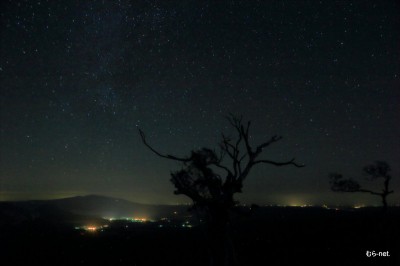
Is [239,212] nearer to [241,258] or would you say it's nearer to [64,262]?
[241,258]

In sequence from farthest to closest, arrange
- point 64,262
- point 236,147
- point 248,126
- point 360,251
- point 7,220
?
1. point 7,220
2. point 64,262
3. point 360,251
4. point 236,147
5. point 248,126

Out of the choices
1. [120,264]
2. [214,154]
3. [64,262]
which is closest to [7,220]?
[64,262]

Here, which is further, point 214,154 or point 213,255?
point 214,154

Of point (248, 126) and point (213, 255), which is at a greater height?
point (248, 126)

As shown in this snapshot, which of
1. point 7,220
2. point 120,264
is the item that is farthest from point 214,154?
point 7,220

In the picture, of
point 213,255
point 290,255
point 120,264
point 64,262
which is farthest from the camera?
point 64,262

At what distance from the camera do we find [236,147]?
11594 millimetres

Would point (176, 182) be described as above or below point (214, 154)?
below

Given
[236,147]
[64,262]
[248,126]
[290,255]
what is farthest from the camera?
[64,262]

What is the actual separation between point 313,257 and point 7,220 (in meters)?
137

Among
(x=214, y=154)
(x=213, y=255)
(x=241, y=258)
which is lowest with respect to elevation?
(x=241, y=258)

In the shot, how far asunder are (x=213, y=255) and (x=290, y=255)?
66.1ft

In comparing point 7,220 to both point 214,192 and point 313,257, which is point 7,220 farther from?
point 214,192

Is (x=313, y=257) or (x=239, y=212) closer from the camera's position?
(x=239, y=212)
